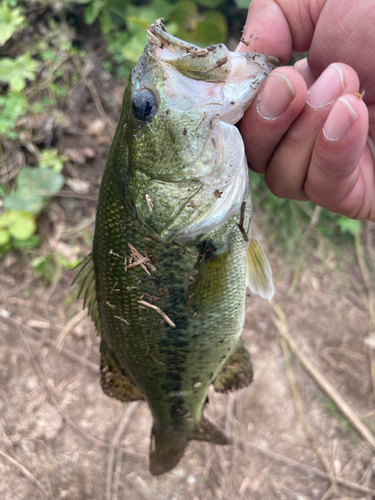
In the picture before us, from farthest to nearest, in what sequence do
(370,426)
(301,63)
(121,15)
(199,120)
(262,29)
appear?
1. (121,15)
2. (370,426)
3. (301,63)
4. (262,29)
5. (199,120)

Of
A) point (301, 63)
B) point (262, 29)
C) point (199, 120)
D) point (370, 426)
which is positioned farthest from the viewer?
point (370, 426)

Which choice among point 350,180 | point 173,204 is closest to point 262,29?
point 350,180

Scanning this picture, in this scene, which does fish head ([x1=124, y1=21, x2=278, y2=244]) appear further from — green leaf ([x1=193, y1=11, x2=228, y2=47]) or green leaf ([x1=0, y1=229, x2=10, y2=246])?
green leaf ([x1=0, y1=229, x2=10, y2=246])

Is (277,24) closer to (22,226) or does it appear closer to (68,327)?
(22,226)

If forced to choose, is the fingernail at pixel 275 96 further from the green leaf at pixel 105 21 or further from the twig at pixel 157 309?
the green leaf at pixel 105 21

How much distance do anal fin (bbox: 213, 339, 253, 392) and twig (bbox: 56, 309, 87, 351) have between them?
1719 mm

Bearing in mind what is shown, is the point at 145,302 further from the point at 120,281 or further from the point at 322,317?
the point at 322,317

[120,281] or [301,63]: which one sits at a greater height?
[301,63]

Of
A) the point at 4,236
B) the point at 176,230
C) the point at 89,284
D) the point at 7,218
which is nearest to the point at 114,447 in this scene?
the point at 89,284

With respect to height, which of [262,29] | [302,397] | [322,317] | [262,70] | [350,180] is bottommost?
[302,397]

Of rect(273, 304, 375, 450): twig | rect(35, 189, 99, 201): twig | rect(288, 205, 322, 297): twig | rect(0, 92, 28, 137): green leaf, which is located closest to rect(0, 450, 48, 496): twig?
rect(35, 189, 99, 201): twig

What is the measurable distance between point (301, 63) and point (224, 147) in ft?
2.51

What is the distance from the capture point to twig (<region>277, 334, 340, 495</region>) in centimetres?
256

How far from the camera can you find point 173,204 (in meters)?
1.19
